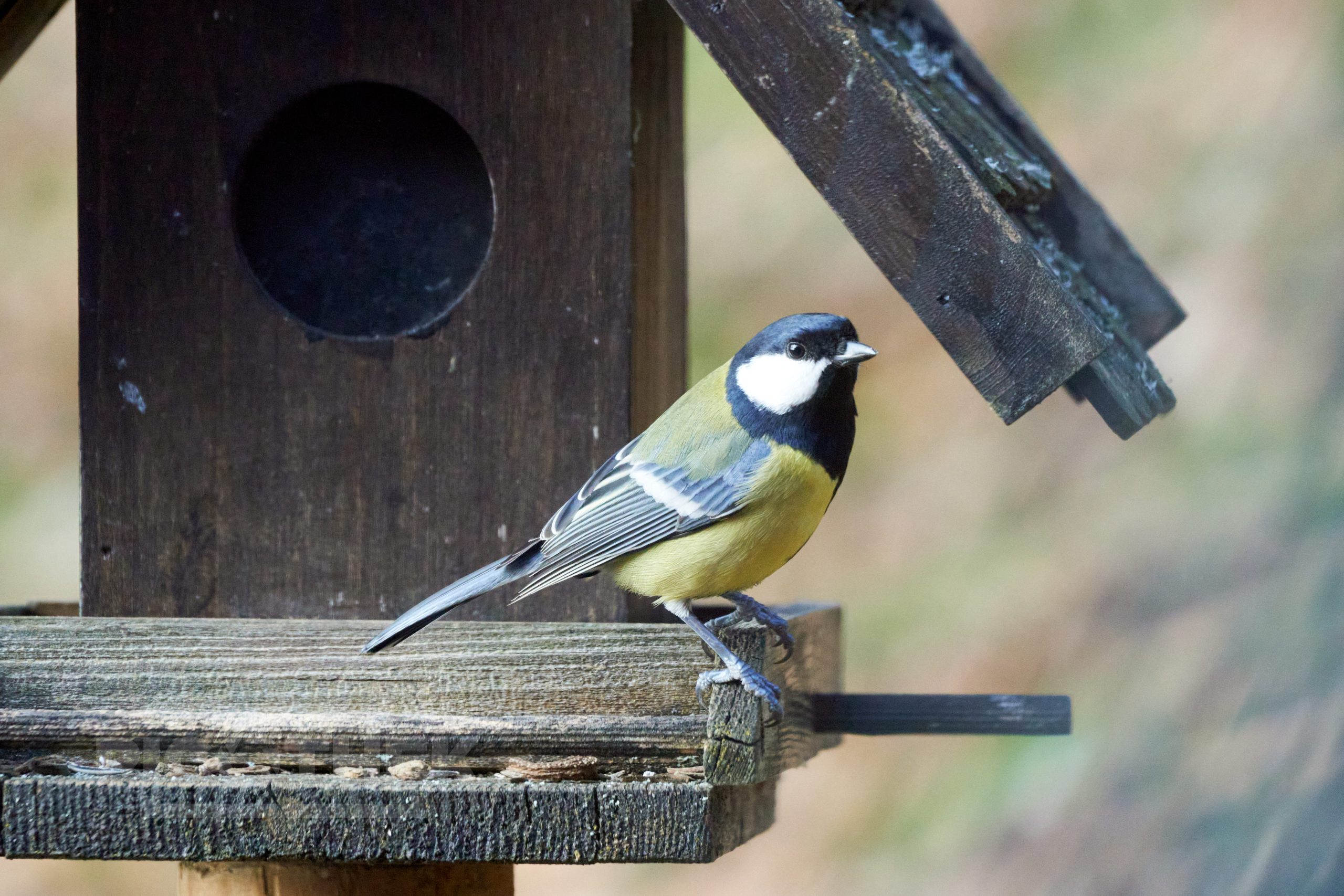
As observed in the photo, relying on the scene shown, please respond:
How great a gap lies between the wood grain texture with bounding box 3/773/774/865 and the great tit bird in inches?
11.6

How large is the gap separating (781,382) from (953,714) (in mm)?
665

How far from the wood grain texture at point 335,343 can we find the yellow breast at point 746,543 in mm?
156

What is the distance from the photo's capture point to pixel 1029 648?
5152 millimetres

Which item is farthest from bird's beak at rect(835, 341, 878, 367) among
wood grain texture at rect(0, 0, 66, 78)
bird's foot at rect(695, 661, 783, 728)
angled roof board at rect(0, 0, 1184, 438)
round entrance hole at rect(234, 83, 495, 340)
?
wood grain texture at rect(0, 0, 66, 78)

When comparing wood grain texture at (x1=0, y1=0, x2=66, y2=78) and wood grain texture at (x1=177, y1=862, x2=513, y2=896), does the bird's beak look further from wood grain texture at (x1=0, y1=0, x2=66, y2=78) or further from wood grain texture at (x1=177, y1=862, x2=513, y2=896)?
wood grain texture at (x1=0, y1=0, x2=66, y2=78)

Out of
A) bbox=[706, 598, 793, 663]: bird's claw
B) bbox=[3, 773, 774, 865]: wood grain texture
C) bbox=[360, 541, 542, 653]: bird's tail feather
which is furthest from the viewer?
bbox=[706, 598, 793, 663]: bird's claw

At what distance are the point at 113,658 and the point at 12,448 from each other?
3.54 m

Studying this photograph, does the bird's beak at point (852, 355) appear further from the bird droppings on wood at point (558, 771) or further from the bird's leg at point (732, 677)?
the bird droppings on wood at point (558, 771)

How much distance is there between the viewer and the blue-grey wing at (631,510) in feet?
7.30

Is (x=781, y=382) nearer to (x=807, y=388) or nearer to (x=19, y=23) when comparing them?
(x=807, y=388)

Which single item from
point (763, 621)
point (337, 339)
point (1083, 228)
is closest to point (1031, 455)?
point (1083, 228)

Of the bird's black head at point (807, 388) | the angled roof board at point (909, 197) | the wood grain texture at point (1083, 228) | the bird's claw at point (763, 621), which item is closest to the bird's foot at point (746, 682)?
the bird's claw at point (763, 621)

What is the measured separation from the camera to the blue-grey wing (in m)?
2.23

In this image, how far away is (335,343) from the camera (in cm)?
243
